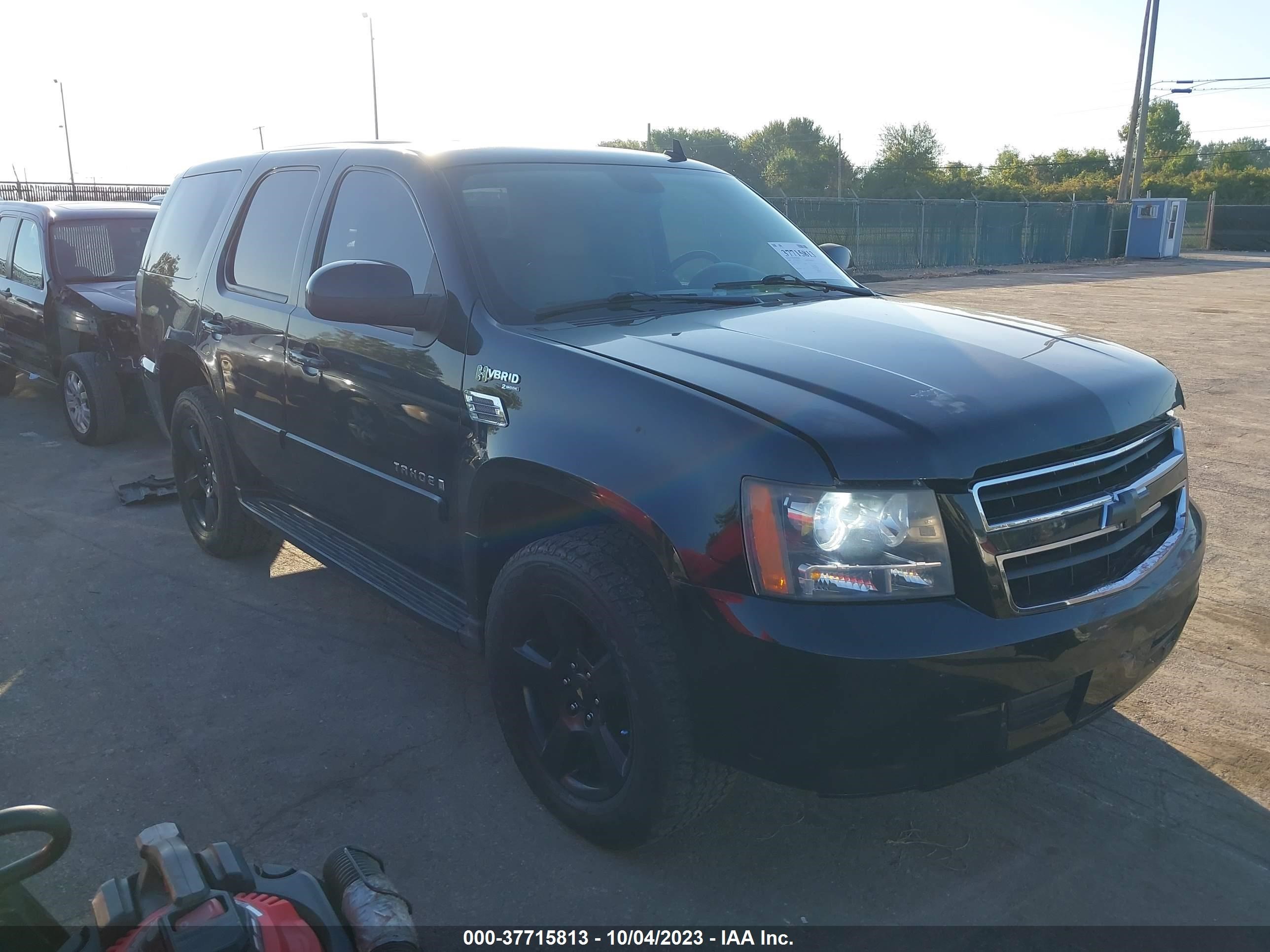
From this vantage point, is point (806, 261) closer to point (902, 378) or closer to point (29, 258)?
point (902, 378)

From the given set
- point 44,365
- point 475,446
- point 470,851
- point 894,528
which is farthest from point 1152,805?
point 44,365

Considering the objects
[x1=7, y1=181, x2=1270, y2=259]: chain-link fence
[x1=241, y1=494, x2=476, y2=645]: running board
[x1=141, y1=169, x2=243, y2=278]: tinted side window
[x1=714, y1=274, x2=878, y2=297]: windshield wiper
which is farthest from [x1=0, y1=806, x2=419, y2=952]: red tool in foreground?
[x1=7, y1=181, x2=1270, y2=259]: chain-link fence

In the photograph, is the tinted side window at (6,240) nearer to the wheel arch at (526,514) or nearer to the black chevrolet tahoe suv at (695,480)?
the black chevrolet tahoe suv at (695,480)

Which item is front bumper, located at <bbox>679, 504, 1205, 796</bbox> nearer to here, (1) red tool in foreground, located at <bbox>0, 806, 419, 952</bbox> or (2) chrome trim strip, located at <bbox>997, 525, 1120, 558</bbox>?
(2) chrome trim strip, located at <bbox>997, 525, 1120, 558</bbox>

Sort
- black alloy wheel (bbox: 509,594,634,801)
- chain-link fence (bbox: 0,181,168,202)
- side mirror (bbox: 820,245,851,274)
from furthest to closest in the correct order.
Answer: chain-link fence (bbox: 0,181,168,202), side mirror (bbox: 820,245,851,274), black alloy wheel (bbox: 509,594,634,801)

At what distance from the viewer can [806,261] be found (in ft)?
13.4

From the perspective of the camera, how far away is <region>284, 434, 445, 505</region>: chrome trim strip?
10.8 feet

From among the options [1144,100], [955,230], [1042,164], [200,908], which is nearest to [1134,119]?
[1144,100]

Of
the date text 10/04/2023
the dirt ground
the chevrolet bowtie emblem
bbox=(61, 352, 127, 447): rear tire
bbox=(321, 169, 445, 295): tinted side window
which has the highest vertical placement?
bbox=(321, 169, 445, 295): tinted side window

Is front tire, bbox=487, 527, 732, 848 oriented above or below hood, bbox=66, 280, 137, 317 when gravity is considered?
below

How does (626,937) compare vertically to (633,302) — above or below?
below

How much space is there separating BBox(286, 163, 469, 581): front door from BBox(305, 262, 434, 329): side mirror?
0.23 ft

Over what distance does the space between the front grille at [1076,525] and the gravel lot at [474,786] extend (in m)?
0.84

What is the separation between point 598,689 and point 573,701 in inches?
7.5
